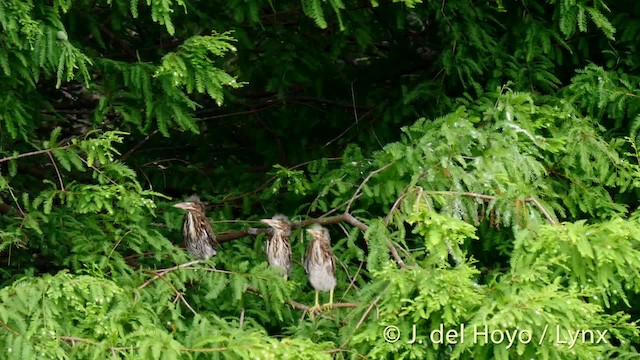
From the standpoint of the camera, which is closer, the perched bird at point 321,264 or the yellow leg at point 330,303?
the yellow leg at point 330,303

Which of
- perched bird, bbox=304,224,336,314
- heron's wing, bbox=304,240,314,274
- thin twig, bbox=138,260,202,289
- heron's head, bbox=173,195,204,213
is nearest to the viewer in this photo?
thin twig, bbox=138,260,202,289

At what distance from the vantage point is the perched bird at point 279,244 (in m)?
6.11

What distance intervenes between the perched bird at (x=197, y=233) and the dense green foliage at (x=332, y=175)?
0.15 meters

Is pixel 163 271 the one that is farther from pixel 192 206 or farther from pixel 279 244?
pixel 192 206

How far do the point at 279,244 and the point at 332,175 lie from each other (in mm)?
547

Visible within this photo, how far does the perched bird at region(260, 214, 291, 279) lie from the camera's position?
6.11 metres

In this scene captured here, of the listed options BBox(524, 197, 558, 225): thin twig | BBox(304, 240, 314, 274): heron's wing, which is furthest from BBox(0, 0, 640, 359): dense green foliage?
BBox(304, 240, 314, 274): heron's wing

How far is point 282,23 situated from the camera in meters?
7.38

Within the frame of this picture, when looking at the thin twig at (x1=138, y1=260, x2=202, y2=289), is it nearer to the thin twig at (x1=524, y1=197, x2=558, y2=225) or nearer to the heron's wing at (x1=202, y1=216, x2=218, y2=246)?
the heron's wing at (x1=202, y1=216, x2=218, y2=246)

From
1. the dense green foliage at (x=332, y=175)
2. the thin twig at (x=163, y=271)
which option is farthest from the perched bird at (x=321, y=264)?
the thin twig at (x=163, y=271)

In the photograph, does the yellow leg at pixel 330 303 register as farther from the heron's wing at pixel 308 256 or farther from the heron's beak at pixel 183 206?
the heron's beak at pixel 183 206

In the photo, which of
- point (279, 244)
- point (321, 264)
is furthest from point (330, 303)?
point (279, 244)

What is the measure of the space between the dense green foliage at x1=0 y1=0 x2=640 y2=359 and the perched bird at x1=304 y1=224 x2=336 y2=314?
0.46 ft

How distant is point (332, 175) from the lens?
252 inches
